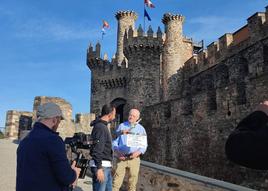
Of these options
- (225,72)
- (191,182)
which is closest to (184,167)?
(225,72)

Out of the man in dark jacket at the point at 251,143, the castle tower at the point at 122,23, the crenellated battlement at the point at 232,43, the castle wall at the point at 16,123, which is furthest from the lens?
the castle tower at the point at 122,23

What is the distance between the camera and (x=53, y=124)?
3.06 meters

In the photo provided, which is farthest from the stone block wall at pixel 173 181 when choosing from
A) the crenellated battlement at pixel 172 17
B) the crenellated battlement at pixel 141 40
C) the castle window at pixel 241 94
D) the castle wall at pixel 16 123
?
the crenellated battlement at pixel 172 17

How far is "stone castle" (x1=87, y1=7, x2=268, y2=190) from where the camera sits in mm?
11453

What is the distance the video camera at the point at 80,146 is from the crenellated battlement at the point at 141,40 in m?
20.9

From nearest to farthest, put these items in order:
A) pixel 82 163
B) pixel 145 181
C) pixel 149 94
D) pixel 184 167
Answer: pixel 82 163
pixel 145 181
pixel 184 167
pixel 149 94

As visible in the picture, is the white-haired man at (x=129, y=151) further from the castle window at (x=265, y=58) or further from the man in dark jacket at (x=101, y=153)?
the castle window at (x=265, y=58)

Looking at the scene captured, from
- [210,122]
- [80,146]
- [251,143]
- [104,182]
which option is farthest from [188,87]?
[251,143]

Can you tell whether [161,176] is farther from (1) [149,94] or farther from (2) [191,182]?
(1) [149,94]

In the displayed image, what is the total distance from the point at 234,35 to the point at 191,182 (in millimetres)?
17361

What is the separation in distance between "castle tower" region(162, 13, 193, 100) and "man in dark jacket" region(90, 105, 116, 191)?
20.3m

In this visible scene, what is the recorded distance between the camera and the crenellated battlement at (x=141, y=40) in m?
25.0

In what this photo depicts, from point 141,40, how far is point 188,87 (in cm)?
470

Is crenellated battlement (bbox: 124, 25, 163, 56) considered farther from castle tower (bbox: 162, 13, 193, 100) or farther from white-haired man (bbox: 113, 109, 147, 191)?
white-haired man (bbox: 113, 109, 147, 191)
